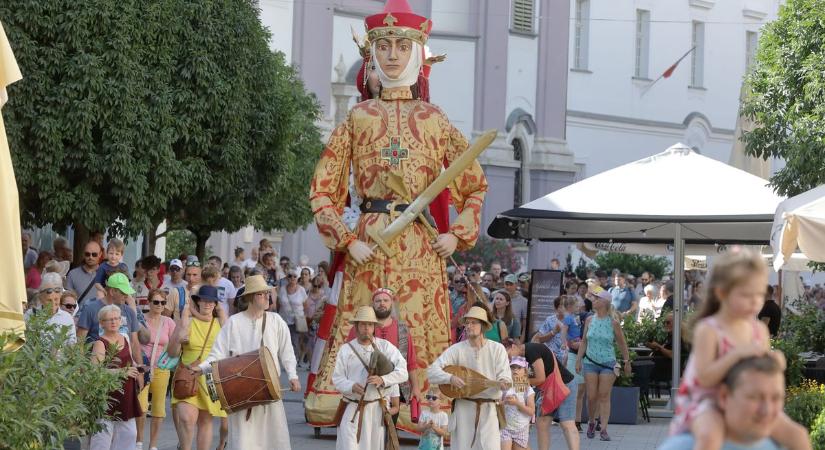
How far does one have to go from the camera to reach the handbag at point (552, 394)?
12.8m

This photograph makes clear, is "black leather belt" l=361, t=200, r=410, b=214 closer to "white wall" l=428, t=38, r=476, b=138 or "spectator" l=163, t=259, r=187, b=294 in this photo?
"spectator" l=163, t=259, r=187, b=294

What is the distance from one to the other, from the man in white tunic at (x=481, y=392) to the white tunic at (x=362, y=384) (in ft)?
1.16

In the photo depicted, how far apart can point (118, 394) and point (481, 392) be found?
9.31ft

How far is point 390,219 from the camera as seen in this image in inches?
478

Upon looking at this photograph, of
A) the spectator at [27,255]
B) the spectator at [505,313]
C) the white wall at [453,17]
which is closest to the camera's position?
the spectator at [505,313]

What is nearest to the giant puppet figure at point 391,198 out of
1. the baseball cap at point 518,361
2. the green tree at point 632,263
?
the baseball cap at point 518,361

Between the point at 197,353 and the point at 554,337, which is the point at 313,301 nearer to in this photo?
the point at 554,337

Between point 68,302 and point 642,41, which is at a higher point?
point 642,41

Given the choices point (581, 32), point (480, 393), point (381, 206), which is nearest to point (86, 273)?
point (381, 206)

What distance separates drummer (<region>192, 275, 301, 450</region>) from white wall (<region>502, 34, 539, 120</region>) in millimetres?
37816

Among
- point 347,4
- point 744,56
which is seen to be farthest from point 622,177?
point 744,56

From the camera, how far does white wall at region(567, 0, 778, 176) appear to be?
53.2 m

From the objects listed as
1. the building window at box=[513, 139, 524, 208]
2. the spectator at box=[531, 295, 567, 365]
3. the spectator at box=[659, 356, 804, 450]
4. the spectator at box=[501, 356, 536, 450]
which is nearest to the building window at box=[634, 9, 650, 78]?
the building window at box=[513, 139, 524, 208]

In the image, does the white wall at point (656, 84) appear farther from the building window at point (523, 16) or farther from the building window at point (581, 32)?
the building window at point (523, 16)
